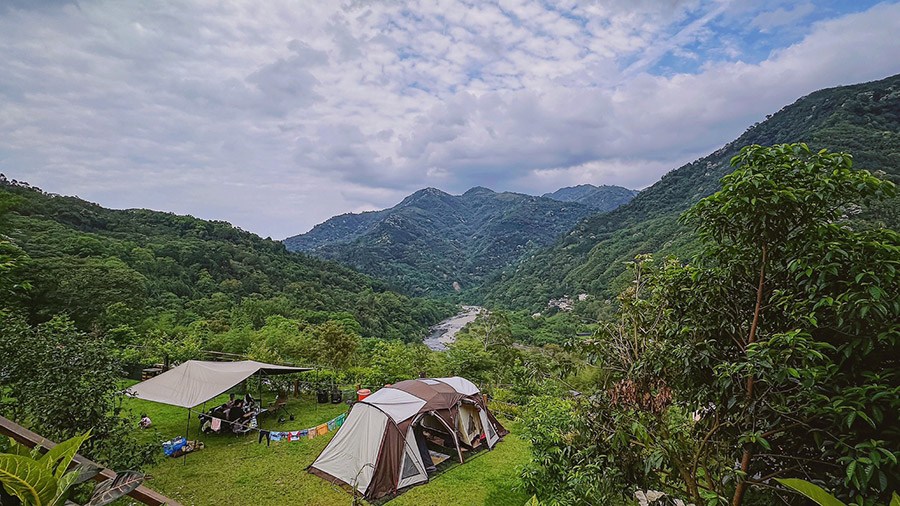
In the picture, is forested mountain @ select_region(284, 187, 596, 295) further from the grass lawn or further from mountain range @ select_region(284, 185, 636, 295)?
the grass lawn

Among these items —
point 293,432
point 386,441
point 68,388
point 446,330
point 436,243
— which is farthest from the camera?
point 436,243

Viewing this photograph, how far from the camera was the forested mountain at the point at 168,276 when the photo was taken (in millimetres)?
19016

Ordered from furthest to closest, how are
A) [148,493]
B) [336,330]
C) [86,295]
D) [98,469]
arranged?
[86,295] → [336,330] → [148,493] → [98,469]

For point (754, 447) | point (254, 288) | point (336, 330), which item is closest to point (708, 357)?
point (754, 447)

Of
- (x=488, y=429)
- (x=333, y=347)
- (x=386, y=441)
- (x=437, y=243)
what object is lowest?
(x=488, y=429)

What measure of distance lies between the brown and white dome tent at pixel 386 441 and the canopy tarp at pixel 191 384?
2767mm

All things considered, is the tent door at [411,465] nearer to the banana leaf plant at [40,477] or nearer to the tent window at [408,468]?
the tent window at [408,468]

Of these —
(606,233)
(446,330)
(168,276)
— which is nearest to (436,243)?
(606,233)

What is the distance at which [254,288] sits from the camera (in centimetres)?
4241

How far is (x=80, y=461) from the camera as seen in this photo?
2004 millimetres

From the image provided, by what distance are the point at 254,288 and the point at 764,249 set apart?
4648 cm

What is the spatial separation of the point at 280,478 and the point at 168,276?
117 ft

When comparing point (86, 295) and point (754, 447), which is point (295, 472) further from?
point (86, 295)

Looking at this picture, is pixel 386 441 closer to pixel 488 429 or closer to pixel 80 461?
pixel 488 429
